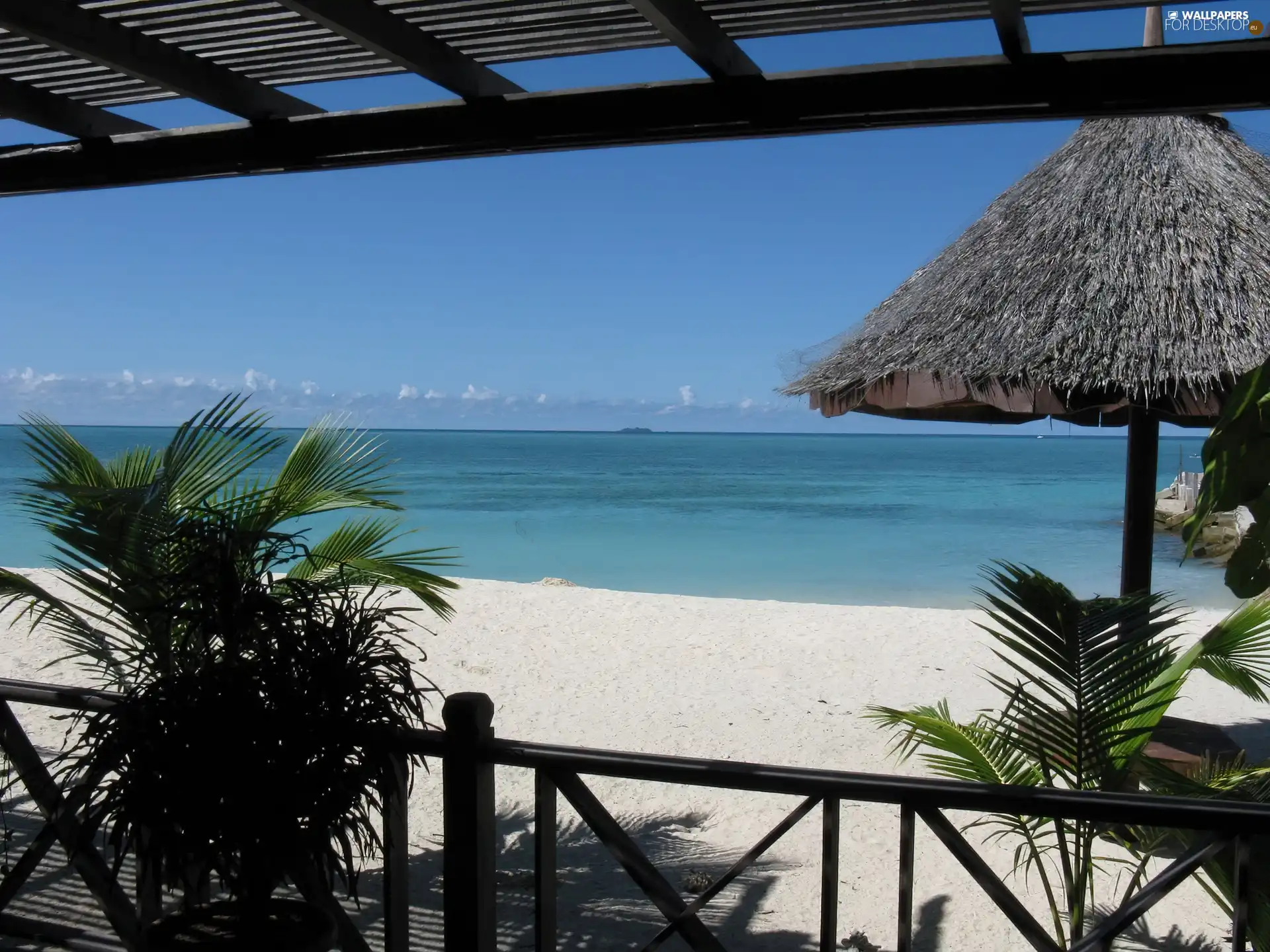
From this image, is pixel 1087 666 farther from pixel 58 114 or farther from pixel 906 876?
pixel 58 114

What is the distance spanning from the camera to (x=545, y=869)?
227 cm

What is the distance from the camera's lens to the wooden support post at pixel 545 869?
2.19 m

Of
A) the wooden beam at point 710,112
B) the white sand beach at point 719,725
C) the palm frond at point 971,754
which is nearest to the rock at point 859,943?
the white sand beach at point 719,725

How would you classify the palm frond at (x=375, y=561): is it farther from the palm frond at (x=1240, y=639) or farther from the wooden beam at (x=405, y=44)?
the palm frond at (x=1240, y=639)

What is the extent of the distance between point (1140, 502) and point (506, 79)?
164 inches

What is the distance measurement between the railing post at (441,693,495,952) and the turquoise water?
7.93ft

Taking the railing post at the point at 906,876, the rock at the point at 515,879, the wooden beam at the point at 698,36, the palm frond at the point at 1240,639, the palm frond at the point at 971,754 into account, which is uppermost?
the wooden beam at the point at 698,36

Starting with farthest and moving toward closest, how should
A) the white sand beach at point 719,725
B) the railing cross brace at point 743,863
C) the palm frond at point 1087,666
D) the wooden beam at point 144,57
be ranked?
1. the white sand beach at point 719,725
2. the palm frond at point 1087,666
3. the railing cross brace at point 743,863
4. the wooden beam at point 144,57

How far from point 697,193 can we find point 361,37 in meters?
45.9

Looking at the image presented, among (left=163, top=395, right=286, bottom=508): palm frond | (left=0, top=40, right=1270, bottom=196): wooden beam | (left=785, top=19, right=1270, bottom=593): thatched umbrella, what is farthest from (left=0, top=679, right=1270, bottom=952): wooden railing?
(left=785, top=19, right=1270, bottom=593): thatched umbrella

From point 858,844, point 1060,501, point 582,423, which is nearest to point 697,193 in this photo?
point 1060,501

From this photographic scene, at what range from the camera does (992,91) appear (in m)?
1.85

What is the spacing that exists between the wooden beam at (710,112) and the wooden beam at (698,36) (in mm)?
40

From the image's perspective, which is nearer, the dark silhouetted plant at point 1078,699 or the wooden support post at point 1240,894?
the wooden support post at point 1240,894
